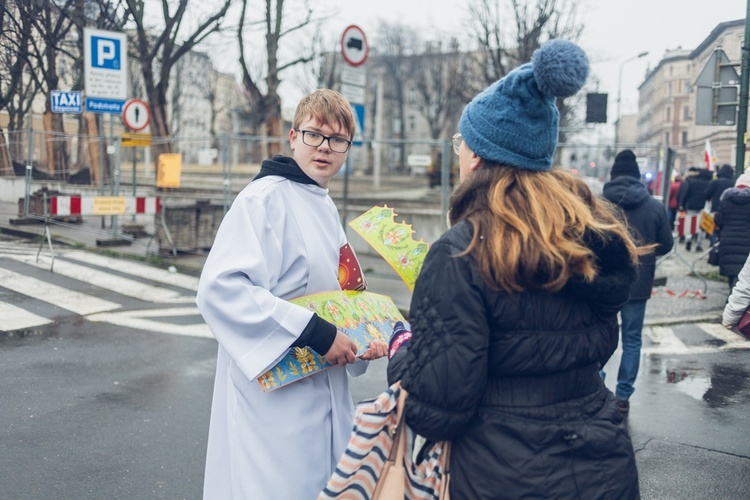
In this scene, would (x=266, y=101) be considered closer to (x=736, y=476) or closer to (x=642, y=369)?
(x=642, y=369)

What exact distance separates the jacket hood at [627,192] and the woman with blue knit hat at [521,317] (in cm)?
421

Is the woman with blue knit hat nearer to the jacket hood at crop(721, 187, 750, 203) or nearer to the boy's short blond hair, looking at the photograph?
the boy's short blond hair

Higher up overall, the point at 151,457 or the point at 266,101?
the point at 266,101

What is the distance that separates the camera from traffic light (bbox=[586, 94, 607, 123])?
11594 mm

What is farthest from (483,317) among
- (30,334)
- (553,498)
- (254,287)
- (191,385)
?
(30,334)

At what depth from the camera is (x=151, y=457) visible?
4.48 meters

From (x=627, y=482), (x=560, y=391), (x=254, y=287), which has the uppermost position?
(x=254, y=287)

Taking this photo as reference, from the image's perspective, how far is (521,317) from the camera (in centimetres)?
181

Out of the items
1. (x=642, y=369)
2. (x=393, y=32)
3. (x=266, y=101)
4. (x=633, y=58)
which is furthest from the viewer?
(x=393, y=32)

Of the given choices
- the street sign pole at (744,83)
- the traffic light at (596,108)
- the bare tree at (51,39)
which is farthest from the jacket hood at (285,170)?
the bare tree at (51,39)

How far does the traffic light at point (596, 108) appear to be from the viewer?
38.0 ft

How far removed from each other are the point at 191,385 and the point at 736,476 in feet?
13.2

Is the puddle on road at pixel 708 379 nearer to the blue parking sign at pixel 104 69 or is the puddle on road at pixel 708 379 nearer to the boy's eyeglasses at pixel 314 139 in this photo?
the boy's eyeglasses at pixel 314 139

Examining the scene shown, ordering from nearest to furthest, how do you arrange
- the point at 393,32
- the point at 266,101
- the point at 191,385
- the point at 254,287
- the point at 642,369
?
1. the point at 254,287
2. the point at 191,385
3. the point at 642,369
4. the point at 266,101
5. the point at 393,32
